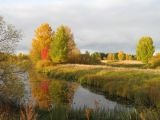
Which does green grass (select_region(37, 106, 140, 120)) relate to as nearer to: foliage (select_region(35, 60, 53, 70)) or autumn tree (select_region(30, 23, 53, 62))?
foliage (select_region(35, 60, 53, 70))

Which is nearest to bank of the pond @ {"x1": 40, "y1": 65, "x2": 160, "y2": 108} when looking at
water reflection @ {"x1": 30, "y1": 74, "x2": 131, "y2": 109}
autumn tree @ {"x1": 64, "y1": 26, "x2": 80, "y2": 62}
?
water reflection @ {"x1": 30, "y1": 74, "x2": 131, "y2": 109}

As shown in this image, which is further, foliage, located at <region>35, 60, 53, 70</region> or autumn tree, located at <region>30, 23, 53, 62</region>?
autumn tree, located at <region>30, 23, 53, 62</region>

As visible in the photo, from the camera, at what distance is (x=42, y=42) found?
8656 centimetres

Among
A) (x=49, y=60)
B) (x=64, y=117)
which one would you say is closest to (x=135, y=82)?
(x=64, y=117)

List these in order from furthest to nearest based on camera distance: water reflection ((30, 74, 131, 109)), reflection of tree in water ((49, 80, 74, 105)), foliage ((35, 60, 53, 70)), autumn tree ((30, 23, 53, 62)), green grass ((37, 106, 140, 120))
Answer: autumn tree ((30, 23, 53, 62))
foliage ((35, 60, 53, 70))
reflection of tree in water ((49, 80, 74, 105))
water reflection ((30, 74, 131, 109))
green grass ((37, 106, 140, 120))

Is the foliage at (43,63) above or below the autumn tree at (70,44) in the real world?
below

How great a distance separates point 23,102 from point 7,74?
2.03 m

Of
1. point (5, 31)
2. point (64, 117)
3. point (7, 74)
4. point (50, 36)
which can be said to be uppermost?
point (50, 36)

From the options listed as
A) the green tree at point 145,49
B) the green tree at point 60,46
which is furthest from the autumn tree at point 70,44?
the green tree at point 145,49

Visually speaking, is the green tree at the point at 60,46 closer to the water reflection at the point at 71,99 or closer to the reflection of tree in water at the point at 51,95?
the reflection of tree in water at the point at 51,95

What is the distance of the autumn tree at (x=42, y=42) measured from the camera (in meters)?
84.8

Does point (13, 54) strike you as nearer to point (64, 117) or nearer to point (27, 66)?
point (27, 66)

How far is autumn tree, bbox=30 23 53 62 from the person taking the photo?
3339 inches

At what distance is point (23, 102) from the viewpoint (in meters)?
19.8
